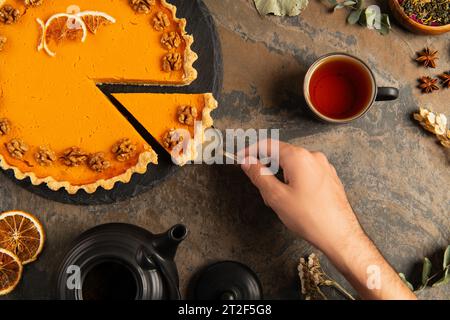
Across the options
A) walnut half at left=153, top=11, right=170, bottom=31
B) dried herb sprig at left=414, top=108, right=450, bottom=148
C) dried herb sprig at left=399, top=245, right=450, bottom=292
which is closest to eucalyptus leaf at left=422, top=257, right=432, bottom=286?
dried herb sprig at left=399, top=245, right=450, bottom=292

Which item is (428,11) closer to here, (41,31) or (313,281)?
(313,281)

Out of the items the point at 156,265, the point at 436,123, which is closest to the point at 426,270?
the point at 436,123

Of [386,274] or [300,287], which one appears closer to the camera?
[386,274]

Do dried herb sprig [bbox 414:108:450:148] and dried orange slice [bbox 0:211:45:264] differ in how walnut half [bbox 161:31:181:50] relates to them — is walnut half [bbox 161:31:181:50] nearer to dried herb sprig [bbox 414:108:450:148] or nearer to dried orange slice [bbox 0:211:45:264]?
dried orange slice [bbox 0:211:45:264]
